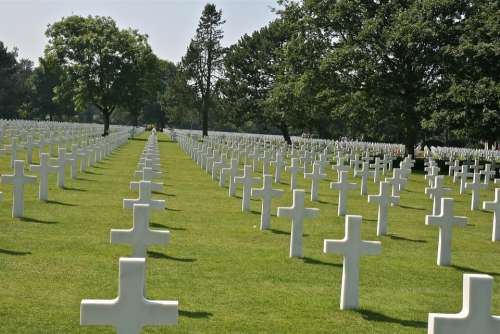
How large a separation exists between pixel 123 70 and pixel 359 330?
1966 inches

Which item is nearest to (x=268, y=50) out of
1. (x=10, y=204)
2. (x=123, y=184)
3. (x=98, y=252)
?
(x=123, y=184)

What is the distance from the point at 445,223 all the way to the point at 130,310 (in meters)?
5.48

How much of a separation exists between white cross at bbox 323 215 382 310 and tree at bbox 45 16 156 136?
4727 cm

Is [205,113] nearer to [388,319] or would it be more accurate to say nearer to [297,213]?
[297,213]

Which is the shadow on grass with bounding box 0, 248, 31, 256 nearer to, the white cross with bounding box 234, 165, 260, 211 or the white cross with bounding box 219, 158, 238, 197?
the white cross with bounding box 234, 165, 260, 211

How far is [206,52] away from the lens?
6425cm

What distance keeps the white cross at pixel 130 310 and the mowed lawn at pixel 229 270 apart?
152 cm

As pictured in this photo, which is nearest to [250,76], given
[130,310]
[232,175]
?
[232,175]

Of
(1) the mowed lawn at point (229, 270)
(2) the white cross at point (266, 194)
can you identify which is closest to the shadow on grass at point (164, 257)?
(1) the mowed lawn at point (229, 270)

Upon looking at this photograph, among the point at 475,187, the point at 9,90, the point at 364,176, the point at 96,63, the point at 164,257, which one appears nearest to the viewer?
the point at 164,257

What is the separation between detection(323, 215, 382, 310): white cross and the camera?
20.7 ft

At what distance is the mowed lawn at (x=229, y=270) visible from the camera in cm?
596

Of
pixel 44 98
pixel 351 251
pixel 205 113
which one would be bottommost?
pixel 351 251

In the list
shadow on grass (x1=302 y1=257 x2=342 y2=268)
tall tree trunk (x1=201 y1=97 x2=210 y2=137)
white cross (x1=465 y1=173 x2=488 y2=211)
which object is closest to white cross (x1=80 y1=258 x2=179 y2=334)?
shadow on grass (x1=302 y1=257 x2=342 y2=268)
